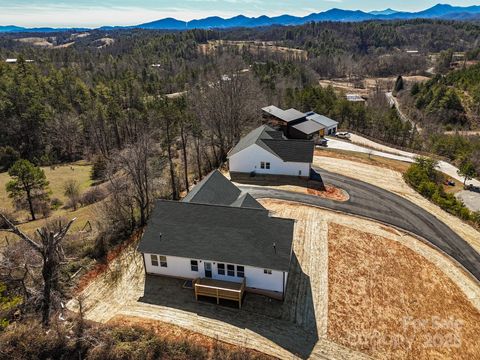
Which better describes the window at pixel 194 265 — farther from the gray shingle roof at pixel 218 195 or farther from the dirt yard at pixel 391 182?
the dirt yard at pixel 391 182

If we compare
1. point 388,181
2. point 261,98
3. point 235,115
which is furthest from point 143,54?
point 388,181

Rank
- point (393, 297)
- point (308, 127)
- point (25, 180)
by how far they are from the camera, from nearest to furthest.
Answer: point (393, 297), point (25, 180), point (308, 127)

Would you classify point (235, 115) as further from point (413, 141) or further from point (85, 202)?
point (413, 141)

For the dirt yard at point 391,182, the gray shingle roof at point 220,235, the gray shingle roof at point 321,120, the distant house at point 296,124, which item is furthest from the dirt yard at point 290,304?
the gray shingle roof at point 321,120

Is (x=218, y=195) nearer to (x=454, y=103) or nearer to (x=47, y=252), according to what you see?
(x=47, y=252)

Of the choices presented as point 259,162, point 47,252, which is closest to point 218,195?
point 259,162
